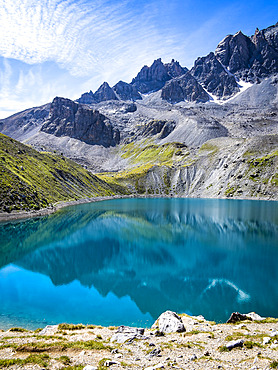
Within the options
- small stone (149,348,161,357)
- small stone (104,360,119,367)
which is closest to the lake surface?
small stone (149,348,161,357)

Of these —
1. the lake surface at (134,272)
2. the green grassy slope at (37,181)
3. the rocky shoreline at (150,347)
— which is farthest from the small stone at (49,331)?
the green grassy slope at (37,181)

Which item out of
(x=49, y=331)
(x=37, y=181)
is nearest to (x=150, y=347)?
(x=49, y=331)

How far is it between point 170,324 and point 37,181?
107 meters

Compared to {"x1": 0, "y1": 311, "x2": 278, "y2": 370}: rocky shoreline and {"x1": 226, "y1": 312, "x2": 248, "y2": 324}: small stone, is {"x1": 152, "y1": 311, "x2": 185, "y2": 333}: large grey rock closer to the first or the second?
{"x1": 0, "y1": 311, "x2": 278, "y2": 370}: rocky shoreline

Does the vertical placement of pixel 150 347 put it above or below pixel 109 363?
below

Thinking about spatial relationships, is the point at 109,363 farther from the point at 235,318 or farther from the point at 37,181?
the point at 37,181

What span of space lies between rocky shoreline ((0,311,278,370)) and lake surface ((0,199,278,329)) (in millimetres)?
6411

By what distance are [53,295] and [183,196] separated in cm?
15186

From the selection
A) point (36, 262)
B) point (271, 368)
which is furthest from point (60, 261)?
point (271, 368)

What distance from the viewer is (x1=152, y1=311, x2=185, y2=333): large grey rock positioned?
60.8 feet

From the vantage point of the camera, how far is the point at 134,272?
130 feet

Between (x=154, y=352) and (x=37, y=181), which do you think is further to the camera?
(x=37, y=181)

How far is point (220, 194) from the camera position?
158 meters

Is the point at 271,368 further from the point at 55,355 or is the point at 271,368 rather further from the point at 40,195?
the point at 40,195
